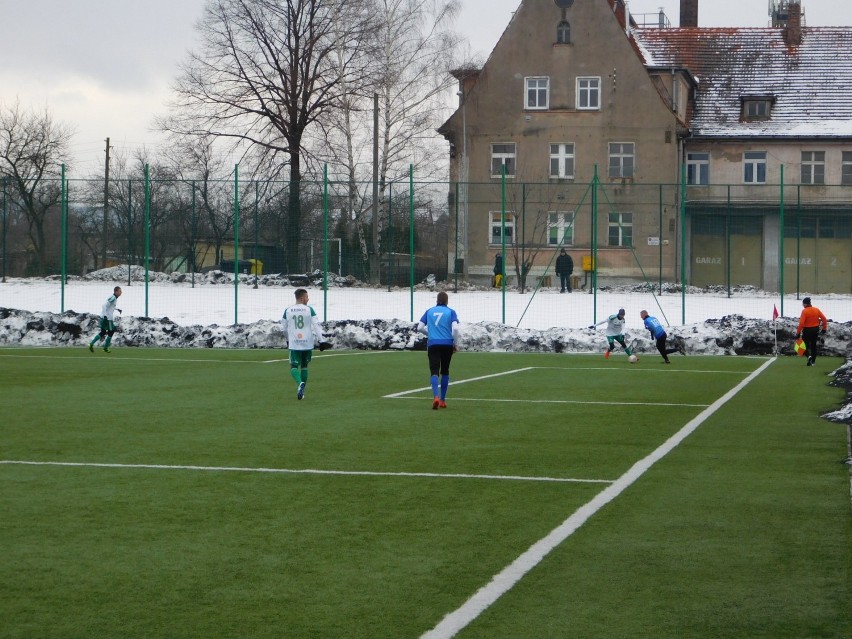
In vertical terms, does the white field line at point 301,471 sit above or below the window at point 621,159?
below

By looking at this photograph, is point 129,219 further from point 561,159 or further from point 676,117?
point 676,117

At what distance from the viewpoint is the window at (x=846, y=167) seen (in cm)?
5409

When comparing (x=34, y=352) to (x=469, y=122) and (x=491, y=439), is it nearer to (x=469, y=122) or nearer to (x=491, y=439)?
(x=491, y=439)

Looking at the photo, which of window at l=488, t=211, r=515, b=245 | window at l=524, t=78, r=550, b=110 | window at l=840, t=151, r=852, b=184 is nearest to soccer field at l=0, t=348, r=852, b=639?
window at l=488, t=211, r=515, b=245

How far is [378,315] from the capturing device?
35.7 meters

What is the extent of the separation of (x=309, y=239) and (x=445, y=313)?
20535 millimetres

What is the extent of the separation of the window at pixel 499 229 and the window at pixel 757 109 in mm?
20989

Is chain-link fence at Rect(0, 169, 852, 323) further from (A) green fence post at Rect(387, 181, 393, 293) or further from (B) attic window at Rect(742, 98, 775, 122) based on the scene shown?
(B) attic window at Rect(742, 98, 775, 122)

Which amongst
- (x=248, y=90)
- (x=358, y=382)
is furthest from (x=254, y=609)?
(x=248, y=90)

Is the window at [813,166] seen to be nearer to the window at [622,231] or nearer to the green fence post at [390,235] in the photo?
the window at [622,231]

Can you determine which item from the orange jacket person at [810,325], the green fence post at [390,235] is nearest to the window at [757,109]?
the green fence post at [390,235]

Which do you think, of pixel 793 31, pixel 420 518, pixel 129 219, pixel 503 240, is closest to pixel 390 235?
pixel 503 240

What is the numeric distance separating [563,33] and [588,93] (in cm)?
282

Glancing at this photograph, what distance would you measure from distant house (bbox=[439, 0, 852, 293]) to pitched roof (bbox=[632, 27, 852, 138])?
64 mm
